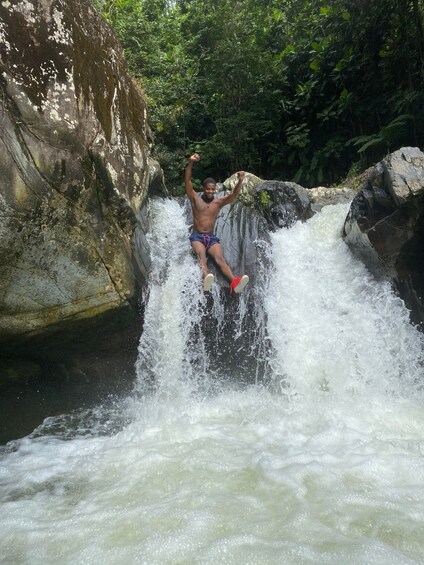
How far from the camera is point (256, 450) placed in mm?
4121

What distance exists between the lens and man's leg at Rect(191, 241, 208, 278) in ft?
21.0

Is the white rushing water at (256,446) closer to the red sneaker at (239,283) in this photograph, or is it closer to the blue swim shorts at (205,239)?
the blue swim shorts at (205,239)

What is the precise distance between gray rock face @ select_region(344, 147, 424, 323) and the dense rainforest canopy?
17.7ft

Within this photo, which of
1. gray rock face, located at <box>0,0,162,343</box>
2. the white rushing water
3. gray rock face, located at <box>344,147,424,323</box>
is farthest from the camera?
gray rock face, located at <box>344,147,424,323</box>

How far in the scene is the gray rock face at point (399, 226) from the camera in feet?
20.7

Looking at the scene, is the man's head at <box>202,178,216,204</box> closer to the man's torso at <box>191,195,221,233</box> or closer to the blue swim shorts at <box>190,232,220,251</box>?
the man's torso at <box>191,195,221,233</box>

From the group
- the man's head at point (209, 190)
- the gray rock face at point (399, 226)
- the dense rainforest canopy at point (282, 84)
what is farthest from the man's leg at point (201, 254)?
the dense rainforest canopy at point (282, 84)

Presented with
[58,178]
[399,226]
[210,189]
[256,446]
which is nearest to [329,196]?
[399,226]

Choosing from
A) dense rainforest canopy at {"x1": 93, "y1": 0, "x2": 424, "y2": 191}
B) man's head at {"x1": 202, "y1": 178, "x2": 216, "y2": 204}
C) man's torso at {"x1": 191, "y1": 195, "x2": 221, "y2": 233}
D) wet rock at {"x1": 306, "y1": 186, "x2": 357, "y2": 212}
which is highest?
dense rainforest canopy at {"x1": 93, "y1": 0, "x2": 424, "y2": 191}

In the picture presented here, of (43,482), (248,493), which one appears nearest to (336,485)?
(248,493)

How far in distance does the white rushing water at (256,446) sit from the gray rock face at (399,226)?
0.27 m

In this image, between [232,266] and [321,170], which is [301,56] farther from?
[232,266]

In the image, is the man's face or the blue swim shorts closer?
the blue swim shorts

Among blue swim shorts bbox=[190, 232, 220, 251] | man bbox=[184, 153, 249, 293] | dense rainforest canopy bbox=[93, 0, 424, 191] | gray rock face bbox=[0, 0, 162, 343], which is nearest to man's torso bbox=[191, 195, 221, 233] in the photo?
man bbox=[184, 153, 249, 293]
